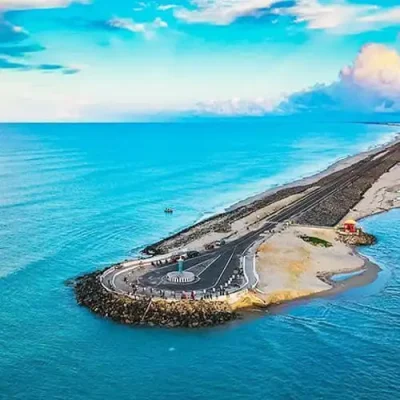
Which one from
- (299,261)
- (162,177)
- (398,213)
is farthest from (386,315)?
(162,177)

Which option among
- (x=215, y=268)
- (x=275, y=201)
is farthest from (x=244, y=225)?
(x=215, y=268)

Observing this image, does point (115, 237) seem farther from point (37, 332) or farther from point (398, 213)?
point (398, 213)

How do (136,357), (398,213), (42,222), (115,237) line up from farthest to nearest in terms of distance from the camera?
(398,213) < (42,222) < (115,237) < (136,357)

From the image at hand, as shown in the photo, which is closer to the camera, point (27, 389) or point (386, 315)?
point (27, 389)

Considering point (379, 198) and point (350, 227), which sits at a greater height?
point (379, 198)

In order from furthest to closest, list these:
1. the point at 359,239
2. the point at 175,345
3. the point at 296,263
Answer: the point at 359,239 → the point at 296,263 → the point at 175,345

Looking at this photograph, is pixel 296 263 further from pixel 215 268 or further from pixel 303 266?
pixel 215 268

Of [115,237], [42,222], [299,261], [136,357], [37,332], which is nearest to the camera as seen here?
[136,357]
